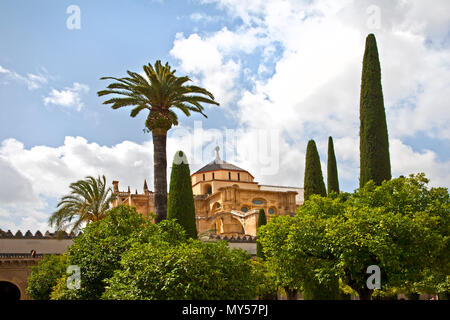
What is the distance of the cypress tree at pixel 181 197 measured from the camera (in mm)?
19766

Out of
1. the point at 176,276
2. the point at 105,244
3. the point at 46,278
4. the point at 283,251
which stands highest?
the point at 105,244

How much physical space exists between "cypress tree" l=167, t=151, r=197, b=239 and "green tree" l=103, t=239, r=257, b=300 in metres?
7.11

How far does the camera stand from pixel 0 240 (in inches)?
1067

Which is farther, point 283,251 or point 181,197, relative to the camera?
point 181,197

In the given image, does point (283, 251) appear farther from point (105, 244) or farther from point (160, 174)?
point (105, 244)

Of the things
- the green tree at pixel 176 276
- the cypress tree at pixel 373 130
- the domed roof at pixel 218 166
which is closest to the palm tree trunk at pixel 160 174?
the green tree at pixel 176 276

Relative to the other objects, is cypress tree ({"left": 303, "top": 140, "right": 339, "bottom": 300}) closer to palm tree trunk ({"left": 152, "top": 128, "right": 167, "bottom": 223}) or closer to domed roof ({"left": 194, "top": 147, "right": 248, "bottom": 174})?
palm tree trunk ({"left": 152, "top": 128, "right": 167, "bottom": 223})

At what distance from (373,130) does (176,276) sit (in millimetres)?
15436

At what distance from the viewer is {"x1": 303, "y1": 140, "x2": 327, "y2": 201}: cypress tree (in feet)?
87.5

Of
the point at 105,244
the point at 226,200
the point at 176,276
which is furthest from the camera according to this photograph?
the point at 226,200

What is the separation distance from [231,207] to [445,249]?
109 feet

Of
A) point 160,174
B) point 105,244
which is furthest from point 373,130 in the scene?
point 105,244

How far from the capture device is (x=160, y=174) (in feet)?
65.6
